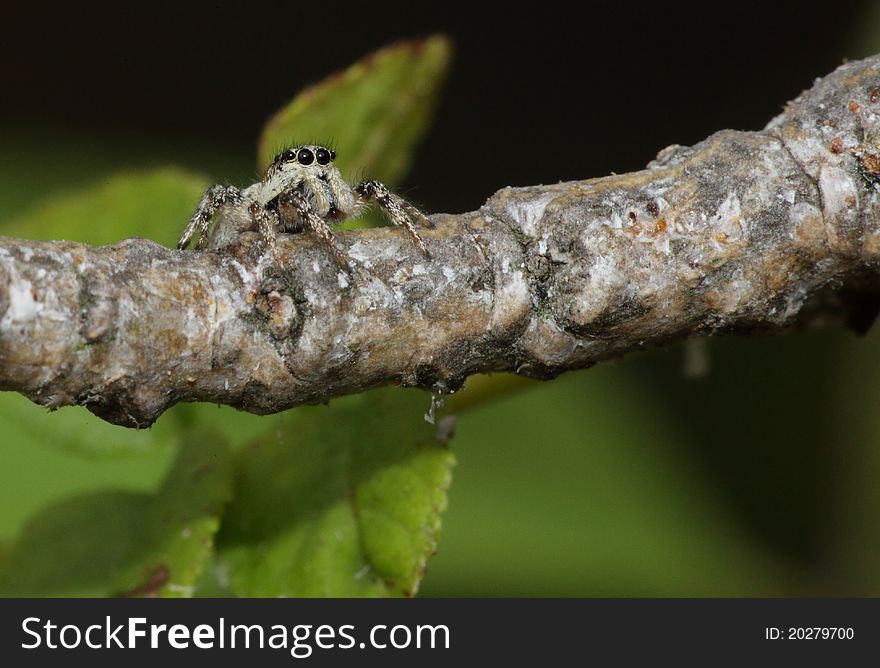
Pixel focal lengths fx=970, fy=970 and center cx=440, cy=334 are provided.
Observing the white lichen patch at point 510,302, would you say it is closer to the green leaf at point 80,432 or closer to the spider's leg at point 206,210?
the spider's leg at point 206,210

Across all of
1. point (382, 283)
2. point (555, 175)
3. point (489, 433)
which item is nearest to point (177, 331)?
point (382, 283)

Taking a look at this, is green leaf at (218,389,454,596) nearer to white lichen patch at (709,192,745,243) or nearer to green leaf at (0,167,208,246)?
white lichen patch at (709,192,745,243)

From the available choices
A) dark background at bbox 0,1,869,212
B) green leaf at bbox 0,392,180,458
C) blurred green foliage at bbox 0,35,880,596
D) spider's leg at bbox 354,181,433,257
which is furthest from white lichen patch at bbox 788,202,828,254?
dark background at bbox 0,1,869,212

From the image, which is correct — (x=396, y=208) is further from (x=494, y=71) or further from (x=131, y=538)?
(x=494, y=71)

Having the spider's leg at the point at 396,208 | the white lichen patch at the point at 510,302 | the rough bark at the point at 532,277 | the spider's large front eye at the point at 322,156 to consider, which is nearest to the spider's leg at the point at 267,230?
the rough bark at the point at 532,277

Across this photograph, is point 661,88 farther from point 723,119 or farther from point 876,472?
point 876,472

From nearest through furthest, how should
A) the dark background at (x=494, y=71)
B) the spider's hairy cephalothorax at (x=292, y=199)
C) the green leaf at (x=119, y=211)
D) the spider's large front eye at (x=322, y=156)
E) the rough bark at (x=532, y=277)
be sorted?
the rough bark at (x=532, y=277) < the spider's hairy cephalothorax at (x=292, y=199) < the spider's large front eye at (x=322, y=156) < the green leaf at (x=119, y=211) < the dark background at (x=494, y=71)

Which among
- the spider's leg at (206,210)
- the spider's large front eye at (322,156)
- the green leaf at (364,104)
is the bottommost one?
the spider's leg at (206,210)
